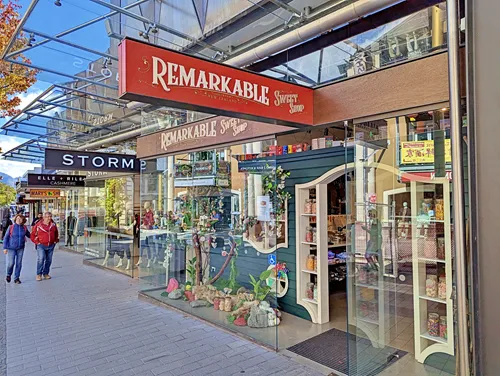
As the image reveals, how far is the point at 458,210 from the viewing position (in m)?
0.94

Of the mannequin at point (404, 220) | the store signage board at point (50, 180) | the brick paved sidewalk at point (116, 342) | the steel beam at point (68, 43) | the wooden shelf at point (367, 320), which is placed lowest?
the brick paved sidewalk at point (116, 342)

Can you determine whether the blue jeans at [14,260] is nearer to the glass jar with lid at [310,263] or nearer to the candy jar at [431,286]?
the glass jar with lid at [310,263]

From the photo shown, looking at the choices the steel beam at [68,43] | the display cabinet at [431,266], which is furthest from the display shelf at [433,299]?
the steel beam at [68,43]

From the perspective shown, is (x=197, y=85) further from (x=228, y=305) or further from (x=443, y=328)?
(x=228, y=305)

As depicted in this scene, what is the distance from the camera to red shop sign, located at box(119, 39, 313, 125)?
8.70 ft

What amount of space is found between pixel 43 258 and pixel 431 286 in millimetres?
8770

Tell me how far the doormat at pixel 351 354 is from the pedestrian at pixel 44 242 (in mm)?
7055

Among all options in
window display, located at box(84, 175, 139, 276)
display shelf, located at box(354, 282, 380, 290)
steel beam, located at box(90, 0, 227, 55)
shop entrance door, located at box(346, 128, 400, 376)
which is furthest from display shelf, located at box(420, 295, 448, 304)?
window display, located at box(84, 175, 139, 276)

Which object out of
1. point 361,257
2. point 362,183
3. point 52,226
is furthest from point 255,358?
point 52,226

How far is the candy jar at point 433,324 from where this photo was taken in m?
3.84

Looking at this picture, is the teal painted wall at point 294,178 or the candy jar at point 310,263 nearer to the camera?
the teal painted wall at point 294,178

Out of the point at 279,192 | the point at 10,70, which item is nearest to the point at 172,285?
the point at 279,192

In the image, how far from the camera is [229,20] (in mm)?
5309

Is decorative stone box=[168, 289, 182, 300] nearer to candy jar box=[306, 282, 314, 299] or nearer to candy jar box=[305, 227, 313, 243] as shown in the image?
candy jar box=[306, 282, 314, 299]
